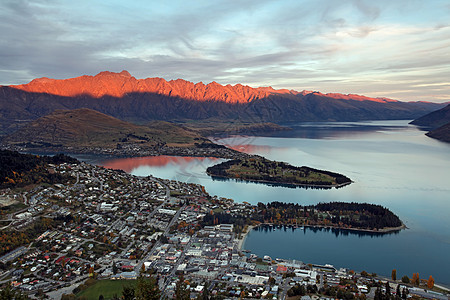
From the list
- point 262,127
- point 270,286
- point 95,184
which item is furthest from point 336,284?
point 262,127

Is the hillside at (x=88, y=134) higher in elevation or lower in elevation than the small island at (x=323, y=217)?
higher

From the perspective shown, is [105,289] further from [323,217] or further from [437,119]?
[437,119]

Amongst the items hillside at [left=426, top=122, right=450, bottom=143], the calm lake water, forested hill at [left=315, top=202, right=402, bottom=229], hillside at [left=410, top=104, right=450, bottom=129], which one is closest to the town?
the calm lake water

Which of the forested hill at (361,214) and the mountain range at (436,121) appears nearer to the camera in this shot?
the forested hill at (361,214)

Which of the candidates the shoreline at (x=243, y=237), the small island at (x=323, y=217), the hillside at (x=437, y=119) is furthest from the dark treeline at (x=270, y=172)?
the hillside at (x=437, y=119)

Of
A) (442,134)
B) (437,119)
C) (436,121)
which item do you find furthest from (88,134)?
(437,119)

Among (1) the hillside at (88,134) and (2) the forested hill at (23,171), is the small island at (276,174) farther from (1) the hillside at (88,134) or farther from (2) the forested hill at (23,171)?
(1) the hillside at (88,134)

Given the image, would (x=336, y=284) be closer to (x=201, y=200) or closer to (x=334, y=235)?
(x=334, y=235)
